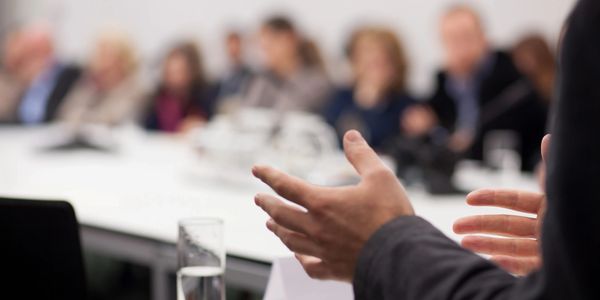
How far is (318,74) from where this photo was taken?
554cm

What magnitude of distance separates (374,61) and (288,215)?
354cm

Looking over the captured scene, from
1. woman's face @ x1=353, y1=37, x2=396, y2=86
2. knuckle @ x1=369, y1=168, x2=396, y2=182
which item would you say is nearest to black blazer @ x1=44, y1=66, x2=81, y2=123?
woman's face @ x1=353, y1=37, x2=396, y2=86

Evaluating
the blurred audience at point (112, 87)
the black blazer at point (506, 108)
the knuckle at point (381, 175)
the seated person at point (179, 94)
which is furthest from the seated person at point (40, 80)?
the knuckle at point (381, 175)

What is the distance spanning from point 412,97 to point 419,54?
2.56m

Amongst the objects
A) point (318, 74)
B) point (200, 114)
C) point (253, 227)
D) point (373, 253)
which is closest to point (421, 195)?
point (253, 227)

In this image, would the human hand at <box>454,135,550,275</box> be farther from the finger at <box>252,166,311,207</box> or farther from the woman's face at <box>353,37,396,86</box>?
the woman's face at <box>353,37,396,86</box>

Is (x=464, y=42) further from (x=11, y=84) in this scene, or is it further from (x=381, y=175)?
(x=381, y=175)

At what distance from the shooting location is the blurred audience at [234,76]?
19.9 feet

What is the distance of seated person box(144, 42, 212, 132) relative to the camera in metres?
5.75

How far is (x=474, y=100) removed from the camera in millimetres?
4473

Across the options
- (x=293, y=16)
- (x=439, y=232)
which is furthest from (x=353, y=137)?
(x=293, y=16)

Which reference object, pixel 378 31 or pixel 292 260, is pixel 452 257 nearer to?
pixel 292 260

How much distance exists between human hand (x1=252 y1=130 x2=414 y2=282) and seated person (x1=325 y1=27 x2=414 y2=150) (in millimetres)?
3408

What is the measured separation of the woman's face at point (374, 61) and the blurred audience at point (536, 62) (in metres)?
0.70
